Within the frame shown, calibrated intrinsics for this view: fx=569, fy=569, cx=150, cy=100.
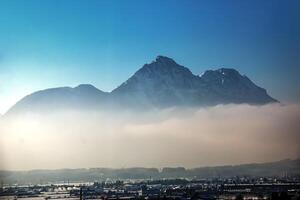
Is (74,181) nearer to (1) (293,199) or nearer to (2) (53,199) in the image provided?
(2) (53,199)

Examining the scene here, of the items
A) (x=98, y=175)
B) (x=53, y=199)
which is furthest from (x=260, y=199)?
(x=98, y=175)

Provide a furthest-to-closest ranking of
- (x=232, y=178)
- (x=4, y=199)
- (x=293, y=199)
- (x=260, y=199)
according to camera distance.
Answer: (x=232, y=178)
(x=4, y=199)
(x=260, y=199)
(x=293, y=199)

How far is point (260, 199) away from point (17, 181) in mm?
31217

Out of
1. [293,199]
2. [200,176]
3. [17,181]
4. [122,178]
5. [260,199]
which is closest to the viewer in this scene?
[293,199]

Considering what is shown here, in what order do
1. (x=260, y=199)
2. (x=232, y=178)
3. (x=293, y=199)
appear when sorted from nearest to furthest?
(x=293, y=199)
(x=260, y=199)
(x=232, y=178)

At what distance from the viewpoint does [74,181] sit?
6894 cm

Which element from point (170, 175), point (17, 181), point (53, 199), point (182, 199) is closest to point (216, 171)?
point (170, 175)

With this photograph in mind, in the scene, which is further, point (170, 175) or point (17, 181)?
point (170, 175)

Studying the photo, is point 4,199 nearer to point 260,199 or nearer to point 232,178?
point 260,199

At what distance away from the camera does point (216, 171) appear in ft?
210

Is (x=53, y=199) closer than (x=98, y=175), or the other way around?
(x=53, y=199)

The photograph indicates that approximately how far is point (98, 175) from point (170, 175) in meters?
8.86

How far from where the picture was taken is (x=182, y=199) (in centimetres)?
2917

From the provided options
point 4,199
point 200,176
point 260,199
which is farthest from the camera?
point 200,176
